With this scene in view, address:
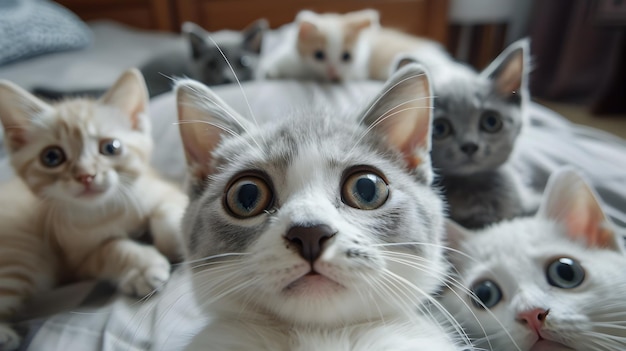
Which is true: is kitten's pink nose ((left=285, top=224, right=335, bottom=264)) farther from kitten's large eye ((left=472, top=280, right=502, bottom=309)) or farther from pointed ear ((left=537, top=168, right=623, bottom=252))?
pointed ear ((left=537, top=168, right=623, bottom=252))

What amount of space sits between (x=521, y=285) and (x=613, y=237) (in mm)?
170

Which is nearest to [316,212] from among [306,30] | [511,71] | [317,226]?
[317,226]

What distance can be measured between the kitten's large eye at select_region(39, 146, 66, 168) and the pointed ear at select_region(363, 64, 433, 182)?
1.99 ft

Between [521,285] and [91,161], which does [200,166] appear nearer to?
[91,161]

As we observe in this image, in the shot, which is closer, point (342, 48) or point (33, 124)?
point (33, 124)

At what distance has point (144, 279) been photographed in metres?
0.77

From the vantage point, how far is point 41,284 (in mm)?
807

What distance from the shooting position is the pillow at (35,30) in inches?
71.5

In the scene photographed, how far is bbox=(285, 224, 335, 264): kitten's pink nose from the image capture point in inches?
18.3

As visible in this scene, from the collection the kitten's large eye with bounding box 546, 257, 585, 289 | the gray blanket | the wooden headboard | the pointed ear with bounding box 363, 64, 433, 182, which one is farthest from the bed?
the wooden headboard

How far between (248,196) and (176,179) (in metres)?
0.66

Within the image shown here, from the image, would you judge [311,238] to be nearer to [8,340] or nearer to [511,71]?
[8,340]

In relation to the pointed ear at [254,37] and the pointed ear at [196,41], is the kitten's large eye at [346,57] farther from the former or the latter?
the pointed ear at [196,41]

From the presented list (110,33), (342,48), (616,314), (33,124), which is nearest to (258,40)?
(342,48)
